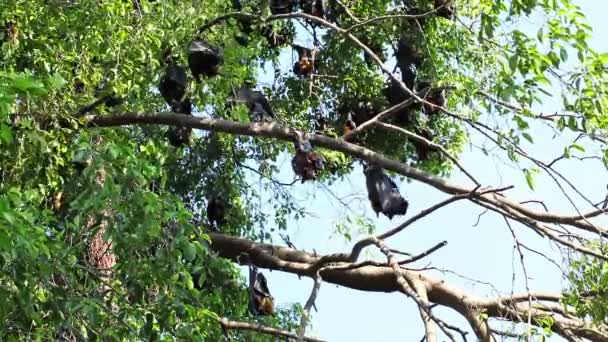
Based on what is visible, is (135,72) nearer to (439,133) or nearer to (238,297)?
(238,297)

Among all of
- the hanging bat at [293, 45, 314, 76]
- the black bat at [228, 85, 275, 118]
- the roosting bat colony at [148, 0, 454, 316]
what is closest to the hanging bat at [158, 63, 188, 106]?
the roosting bat colony at [148, 0, 454, 316]

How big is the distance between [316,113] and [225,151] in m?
0.87

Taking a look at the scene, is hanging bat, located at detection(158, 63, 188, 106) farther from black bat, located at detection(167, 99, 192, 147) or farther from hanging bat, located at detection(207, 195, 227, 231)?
hanging bat, located at detection(207, 195, 227, 231)

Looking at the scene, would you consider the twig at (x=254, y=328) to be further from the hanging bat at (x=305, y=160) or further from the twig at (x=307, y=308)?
the hanging bat at (x=305, y=160)

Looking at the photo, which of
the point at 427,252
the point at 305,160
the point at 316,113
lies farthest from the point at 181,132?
the point at 427,252

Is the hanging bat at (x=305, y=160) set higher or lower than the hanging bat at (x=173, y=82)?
lower

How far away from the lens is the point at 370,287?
7500 mm

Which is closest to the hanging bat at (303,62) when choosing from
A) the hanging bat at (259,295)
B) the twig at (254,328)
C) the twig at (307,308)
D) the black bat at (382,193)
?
the black bat at (382,193)

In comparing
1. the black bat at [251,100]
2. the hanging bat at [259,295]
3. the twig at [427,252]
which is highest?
the black bat at [251,100]

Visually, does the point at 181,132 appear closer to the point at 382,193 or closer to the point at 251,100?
the point at 251,100

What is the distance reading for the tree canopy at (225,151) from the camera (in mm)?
4965

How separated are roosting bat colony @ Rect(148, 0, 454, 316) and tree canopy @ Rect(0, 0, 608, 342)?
0.02 m

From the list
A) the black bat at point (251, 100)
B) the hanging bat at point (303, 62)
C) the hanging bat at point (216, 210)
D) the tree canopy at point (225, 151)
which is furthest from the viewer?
the hanging bat at point (303, 62)

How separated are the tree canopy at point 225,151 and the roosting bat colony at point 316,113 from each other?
0.02 m
